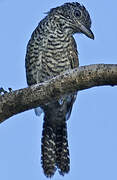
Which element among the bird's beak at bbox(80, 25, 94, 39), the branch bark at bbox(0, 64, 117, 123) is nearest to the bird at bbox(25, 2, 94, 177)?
the bird's beak at bbox(80, 25, 94, 39)

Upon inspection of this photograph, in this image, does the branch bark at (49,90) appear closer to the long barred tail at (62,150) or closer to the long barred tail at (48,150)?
the long barred tail at (48,150)

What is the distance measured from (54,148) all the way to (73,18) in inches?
59.8

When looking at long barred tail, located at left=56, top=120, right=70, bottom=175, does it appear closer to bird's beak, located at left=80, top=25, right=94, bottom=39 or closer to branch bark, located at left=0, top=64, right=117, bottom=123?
bird's beak, located at left=80, top=25, right=94, bottom=39

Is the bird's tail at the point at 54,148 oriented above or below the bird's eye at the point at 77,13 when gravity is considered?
below

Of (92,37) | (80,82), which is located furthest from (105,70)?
(92,37)

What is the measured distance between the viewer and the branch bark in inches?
141

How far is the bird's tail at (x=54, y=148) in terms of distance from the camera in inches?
215

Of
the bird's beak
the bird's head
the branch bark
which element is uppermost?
the bird's head

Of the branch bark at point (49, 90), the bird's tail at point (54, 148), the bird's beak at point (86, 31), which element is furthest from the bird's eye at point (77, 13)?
the branch bark at point (49, 90)

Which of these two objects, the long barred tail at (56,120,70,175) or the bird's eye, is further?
the bird's eye

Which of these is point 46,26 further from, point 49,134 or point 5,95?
point 5,95

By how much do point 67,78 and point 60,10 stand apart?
3020 millimetres

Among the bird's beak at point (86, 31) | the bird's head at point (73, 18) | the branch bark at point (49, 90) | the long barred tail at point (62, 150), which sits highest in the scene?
the bird's head at point (73, 18)

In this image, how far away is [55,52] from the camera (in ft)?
20.5
